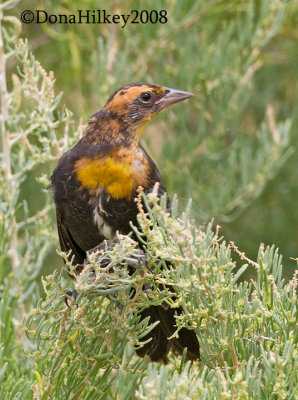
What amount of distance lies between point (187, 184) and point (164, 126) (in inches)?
19.5

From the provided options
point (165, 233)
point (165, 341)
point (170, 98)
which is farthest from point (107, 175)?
point (165, 233)

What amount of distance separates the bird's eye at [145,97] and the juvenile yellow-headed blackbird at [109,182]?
2 cm

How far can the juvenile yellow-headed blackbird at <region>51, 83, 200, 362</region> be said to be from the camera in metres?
2.70

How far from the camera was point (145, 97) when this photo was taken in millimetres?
3020

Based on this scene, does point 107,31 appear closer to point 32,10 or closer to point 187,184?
point 32,10

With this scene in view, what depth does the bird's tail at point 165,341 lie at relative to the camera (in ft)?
7.79

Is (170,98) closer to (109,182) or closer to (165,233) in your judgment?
(109,182)

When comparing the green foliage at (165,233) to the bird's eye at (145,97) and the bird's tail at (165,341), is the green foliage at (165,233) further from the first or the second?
the bird's eye at (145,97)

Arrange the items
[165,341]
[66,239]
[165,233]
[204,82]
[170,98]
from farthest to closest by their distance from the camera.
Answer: [204,82] → [170,98] → [66,239] → [165,341] → [165,233]

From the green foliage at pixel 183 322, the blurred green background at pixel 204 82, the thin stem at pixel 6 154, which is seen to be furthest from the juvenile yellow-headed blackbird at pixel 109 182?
the blurred green background at pixel 204 82

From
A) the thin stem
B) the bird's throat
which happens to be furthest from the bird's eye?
the thin stem

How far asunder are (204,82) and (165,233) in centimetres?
268

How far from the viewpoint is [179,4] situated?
430 cm

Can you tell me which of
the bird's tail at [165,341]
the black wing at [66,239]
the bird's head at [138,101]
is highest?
the bird's head at [138,101]
